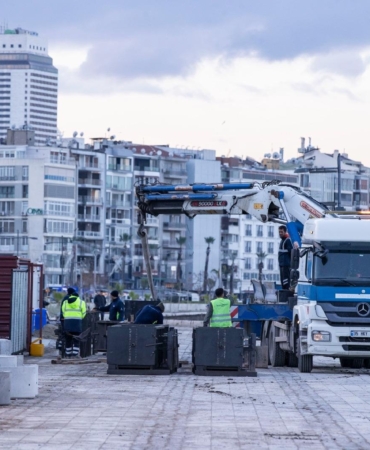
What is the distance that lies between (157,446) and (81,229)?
159215mm

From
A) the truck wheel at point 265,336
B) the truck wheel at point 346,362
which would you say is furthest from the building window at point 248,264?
the truck wheel at point 346,362

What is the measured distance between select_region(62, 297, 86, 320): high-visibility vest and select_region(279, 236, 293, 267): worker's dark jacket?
423 centimetres

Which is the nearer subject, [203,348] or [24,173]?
[203,348]

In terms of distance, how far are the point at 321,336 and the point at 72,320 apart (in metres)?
6.38

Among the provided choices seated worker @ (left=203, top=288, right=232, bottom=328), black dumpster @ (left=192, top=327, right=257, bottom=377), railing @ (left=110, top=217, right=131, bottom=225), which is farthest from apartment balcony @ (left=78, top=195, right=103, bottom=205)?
black dumpster @ (left=192, top=327, right=257, bottom=377)

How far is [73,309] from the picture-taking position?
1216 inches

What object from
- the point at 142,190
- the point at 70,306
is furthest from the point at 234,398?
the point at 142,190

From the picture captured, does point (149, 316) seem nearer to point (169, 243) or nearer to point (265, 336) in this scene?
point (265, 336)

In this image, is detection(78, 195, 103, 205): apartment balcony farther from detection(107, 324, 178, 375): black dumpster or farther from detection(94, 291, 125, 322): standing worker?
detection(107, 324, 178, 375): black dumpster

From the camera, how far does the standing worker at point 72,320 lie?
30.8m

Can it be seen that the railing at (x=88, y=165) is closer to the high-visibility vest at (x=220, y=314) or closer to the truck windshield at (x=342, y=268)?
the high-visibility vest at (x=220, y=314)

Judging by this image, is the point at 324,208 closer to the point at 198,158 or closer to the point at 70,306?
the point at 70,306

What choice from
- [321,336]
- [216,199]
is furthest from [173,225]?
[321,336]

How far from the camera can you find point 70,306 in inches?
1214
